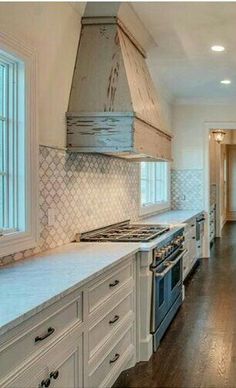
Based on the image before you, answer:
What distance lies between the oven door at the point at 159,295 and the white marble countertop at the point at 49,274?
40cm

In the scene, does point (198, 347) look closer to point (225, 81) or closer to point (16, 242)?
point (16, 242)

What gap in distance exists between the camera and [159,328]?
3.96 metres

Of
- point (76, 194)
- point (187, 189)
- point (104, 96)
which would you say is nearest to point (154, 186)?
point (187, 189)

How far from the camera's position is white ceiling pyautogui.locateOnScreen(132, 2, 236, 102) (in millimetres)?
3924

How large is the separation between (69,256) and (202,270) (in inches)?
178

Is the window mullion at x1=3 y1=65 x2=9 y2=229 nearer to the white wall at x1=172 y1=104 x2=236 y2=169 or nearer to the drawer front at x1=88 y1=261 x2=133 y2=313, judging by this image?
the drawer front at x1=88 y1=261 x2=133 y2=313

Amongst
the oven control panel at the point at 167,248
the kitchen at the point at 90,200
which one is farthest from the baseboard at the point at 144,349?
the oven control panel at the point at 167,248

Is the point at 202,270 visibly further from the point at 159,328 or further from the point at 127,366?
the point at 127,366

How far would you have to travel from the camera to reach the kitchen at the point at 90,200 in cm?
228

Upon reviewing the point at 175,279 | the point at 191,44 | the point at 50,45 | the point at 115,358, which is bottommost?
the point at 115,358

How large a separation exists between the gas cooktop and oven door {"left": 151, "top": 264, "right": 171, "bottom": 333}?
0.93 feet

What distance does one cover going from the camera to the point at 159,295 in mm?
3934

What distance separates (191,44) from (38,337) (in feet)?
12.3

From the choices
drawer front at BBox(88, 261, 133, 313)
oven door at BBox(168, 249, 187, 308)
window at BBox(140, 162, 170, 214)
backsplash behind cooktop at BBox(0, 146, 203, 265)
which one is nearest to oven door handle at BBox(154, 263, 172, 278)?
oven door at BBox(168, 249, 187, 308)
